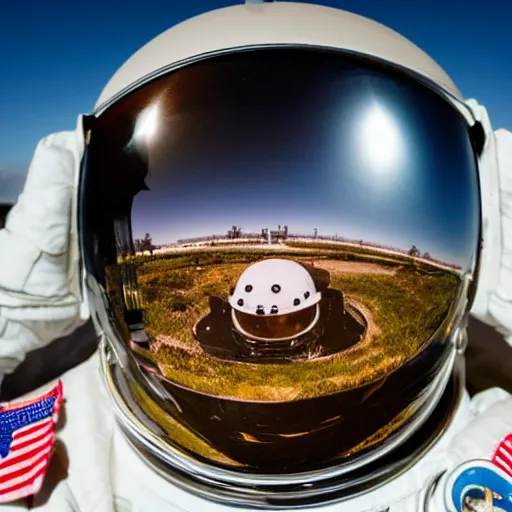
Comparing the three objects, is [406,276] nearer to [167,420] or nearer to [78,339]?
[167,420]

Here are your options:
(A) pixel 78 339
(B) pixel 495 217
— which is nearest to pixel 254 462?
(B) pixel 495 217

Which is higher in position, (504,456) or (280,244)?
(280,244)

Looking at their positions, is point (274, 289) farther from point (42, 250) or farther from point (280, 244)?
point (42, 250)

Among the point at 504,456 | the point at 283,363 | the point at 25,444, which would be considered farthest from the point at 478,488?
the point at 25,444

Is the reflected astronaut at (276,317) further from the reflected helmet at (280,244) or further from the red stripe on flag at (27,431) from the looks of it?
the red stripe on flag at (27,431)

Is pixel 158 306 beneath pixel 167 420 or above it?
above
